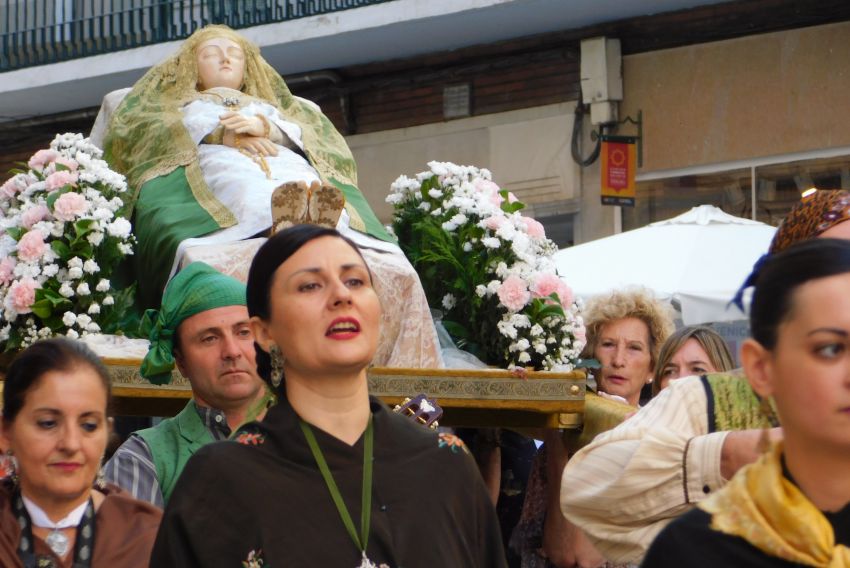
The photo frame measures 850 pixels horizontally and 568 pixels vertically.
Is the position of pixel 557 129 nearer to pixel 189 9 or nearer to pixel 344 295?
pixel 189 9

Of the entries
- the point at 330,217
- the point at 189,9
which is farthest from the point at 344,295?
the point at 189,9

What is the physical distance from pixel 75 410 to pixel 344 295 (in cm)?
81

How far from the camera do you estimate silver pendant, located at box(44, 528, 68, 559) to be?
143 inches

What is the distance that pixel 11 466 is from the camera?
394 centimetres

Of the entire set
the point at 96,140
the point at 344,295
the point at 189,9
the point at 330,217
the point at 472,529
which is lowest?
the point at 472,529

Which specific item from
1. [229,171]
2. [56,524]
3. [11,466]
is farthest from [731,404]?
[229,171]

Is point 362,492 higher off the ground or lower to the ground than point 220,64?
lower

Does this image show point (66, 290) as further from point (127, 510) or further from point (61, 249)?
point (127, 510)

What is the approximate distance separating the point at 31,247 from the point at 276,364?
117 inches

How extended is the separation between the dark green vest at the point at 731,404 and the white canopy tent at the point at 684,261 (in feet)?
17.9

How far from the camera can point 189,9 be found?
52.2 feet

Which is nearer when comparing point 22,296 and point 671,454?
point 671,454

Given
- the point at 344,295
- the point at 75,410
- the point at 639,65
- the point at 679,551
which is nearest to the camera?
the point at 679,551

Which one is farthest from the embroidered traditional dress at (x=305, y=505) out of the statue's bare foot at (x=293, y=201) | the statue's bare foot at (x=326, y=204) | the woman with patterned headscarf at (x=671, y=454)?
the statue's bare foot at (x=293, y=201)
